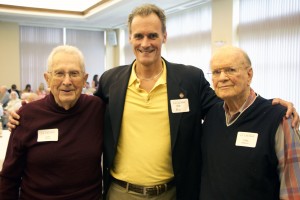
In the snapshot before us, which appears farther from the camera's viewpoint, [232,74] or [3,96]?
[3,96]

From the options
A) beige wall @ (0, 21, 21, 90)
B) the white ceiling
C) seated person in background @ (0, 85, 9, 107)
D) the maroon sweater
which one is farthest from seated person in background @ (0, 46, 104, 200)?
beige wall @ (0, 21, 21, 90)

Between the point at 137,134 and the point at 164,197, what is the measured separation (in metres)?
0.39

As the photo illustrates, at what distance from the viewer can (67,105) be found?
5.46 feet

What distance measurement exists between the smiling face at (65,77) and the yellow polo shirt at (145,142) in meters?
0.33

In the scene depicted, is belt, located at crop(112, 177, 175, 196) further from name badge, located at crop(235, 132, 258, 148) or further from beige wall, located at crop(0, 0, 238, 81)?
beige wall, located at crop(0, 0, 238, 81)

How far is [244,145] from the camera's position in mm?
1488

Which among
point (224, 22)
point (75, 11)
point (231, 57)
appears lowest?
point (231, 57)

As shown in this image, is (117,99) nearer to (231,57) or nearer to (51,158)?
(51,158)

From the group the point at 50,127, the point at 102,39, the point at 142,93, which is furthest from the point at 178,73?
the point at 102,39

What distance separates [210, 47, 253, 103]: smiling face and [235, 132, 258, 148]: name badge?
0.65 ft

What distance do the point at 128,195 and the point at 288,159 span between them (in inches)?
34.4

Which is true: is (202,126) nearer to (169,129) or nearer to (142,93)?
(169,129)

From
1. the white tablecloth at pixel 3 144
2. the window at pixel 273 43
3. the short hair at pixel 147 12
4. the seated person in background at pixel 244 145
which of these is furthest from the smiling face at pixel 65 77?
the window at pixel 273 43

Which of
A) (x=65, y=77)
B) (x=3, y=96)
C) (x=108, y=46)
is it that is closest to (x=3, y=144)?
(x=65, y=77)
